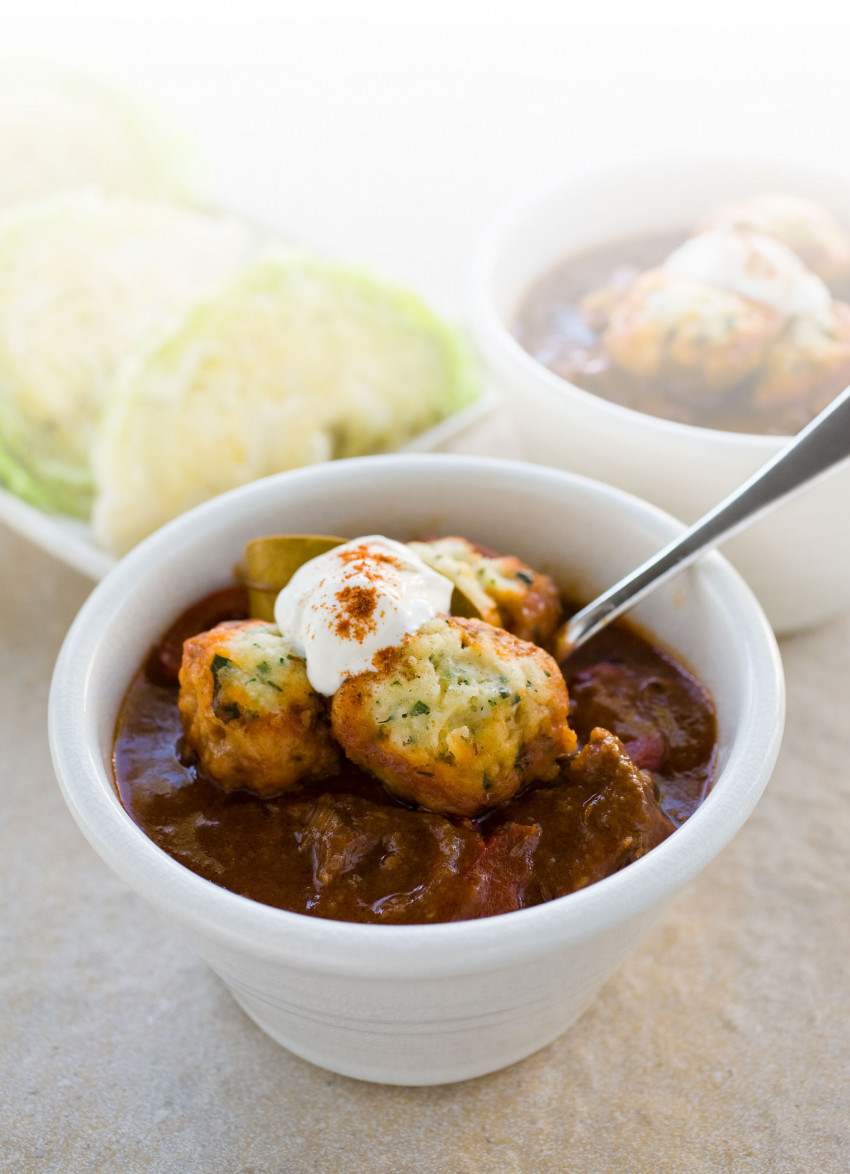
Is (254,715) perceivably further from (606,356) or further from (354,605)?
(606,356)

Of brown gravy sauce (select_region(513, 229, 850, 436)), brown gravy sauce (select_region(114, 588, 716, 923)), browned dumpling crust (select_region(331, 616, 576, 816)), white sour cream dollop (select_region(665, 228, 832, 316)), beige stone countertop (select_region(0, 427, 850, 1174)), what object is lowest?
beige stone countertop (select_region(0, 427, 850, 1174))

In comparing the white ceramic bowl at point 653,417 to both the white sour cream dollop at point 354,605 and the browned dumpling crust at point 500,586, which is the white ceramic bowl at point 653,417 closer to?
the browned dumpling crust at point 500,586

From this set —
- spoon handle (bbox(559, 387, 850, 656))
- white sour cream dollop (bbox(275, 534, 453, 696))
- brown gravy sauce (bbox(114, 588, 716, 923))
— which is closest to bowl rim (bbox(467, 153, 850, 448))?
spoon handle (bbox(559, 387, 850, 656))

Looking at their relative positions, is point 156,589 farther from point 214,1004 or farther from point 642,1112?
point 642,1112

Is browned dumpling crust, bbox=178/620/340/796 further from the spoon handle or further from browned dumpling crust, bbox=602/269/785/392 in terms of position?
browned dumpling crust, bbox=602/269/785/392

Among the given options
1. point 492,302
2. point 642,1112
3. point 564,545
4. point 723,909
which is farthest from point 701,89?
point 642,1112

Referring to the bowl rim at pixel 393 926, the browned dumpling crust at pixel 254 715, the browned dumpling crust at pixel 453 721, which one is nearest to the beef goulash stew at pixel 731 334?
the bowl rim at pixel 393 926
